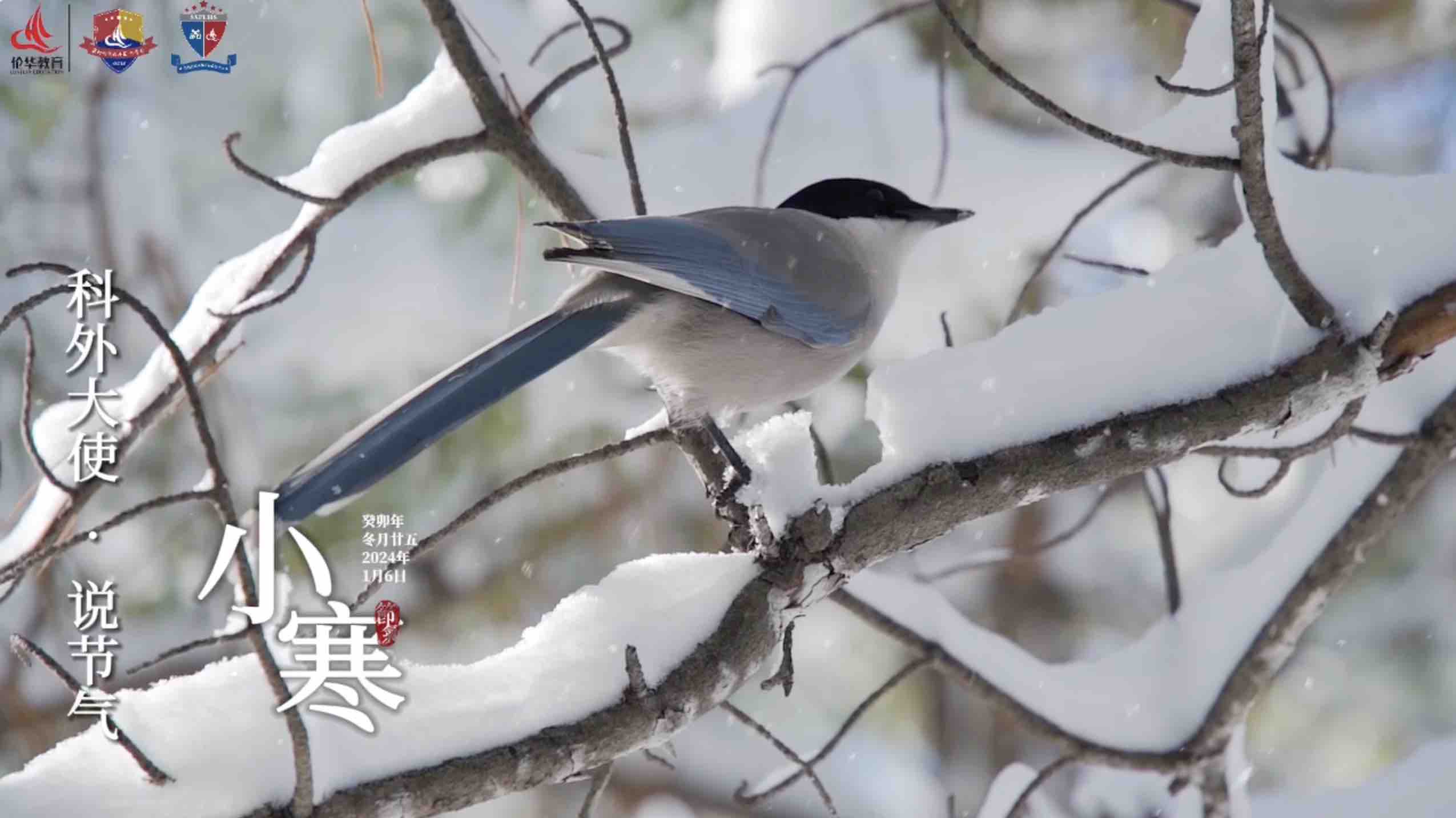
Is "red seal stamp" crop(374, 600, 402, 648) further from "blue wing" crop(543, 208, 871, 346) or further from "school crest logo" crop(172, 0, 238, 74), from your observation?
"school crest logo" crop(172, 0, 238, 74)

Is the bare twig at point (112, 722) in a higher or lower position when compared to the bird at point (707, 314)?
lower

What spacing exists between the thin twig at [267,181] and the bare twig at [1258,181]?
1428 mm

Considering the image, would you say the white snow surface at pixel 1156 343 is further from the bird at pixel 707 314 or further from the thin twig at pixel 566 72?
the thin twig at pixel 566 72

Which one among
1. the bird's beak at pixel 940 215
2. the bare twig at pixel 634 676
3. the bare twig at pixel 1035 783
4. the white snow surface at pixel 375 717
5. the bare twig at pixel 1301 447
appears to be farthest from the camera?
the bird's beak at pixel 940 215

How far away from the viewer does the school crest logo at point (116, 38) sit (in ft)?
10.1

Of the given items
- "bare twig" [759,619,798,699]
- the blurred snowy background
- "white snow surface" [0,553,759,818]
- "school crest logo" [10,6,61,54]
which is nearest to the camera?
"white snow surface" [0,553,759,818]

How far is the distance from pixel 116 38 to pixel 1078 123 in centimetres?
253

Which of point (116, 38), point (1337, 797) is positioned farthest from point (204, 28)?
point (1337, 797)

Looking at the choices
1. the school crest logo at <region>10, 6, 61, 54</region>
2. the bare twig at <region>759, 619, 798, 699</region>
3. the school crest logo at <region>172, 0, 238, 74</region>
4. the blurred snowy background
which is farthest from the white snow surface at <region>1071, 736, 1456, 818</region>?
the school crest logo at <region>10, 6, 61, 54</region>

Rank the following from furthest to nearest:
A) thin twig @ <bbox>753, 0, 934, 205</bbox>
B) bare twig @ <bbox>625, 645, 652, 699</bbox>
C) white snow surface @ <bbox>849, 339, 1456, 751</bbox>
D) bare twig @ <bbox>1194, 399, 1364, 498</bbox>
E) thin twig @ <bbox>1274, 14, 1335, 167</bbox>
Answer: thin twig @ <bbox>753, 0, 934, 205</bbox>
thin twig @ <bbox>1274, 14, 1335, 167</bbox>
white snow surface @ <bbox>849, 339, 1456, 751</bbox>
bare twig @ <bbox>1194, 399, 1364, 498</bbox>
bare twig @ <bbox>625, 645, 652, 699</bbox>

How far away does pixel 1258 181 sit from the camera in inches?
67.7

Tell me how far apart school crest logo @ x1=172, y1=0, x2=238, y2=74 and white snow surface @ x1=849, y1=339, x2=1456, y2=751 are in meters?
2.23

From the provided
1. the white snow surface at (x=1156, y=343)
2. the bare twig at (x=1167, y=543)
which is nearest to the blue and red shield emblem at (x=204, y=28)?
the white snow surface at (x=1156, y=343)

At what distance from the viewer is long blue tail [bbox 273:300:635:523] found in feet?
4.87
